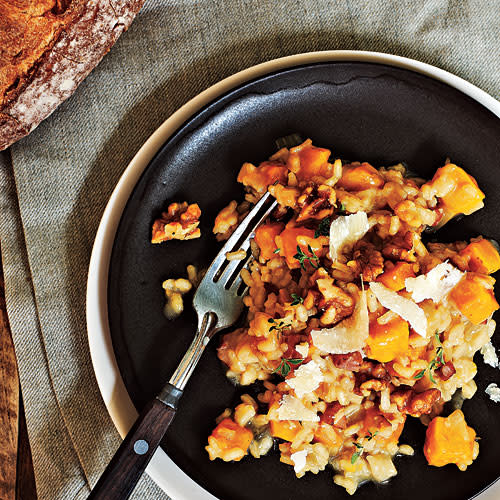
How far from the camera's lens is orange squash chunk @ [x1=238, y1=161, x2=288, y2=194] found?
2092 mm

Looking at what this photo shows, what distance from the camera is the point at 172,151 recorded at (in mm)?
2148

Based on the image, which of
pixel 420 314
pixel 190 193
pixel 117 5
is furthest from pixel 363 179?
pixel 117 5

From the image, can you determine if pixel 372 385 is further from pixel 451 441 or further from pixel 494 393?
pixel 494 393

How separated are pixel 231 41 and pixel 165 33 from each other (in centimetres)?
29

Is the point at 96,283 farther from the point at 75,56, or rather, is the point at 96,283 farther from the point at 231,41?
the point at 231,41

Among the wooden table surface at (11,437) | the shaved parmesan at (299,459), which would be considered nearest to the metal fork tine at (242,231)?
the shaved parmesan at (299,459)

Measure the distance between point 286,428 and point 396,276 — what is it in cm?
69

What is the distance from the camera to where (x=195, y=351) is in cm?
211

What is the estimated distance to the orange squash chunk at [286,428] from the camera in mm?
2039

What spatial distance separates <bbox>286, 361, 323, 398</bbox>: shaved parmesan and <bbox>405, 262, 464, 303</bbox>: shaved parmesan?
41 centimetres

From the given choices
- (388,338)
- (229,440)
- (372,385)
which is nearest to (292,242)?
(388,338)

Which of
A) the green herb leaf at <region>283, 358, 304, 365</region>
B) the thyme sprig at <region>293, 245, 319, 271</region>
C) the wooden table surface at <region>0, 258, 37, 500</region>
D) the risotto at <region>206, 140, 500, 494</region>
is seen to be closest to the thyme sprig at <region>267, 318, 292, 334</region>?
the risotto at <region>206, 140, 500, 494</region>

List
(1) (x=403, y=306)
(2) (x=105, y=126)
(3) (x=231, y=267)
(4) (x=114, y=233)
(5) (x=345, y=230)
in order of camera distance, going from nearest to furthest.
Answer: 1. (1) (x=403, y=306)
2. (5) (x=345, y=230)
3. (3) (x=231, y=267)
4. (4) (x=114, y=233)
5. (2) (x=105, y=126)

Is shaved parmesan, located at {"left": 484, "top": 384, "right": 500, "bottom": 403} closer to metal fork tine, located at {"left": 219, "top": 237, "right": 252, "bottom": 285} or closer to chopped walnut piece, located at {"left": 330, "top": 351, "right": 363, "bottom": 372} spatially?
chopped walnut piece, located at {"left": 330, "top": 351, "right": 363, "bottom": 372}
